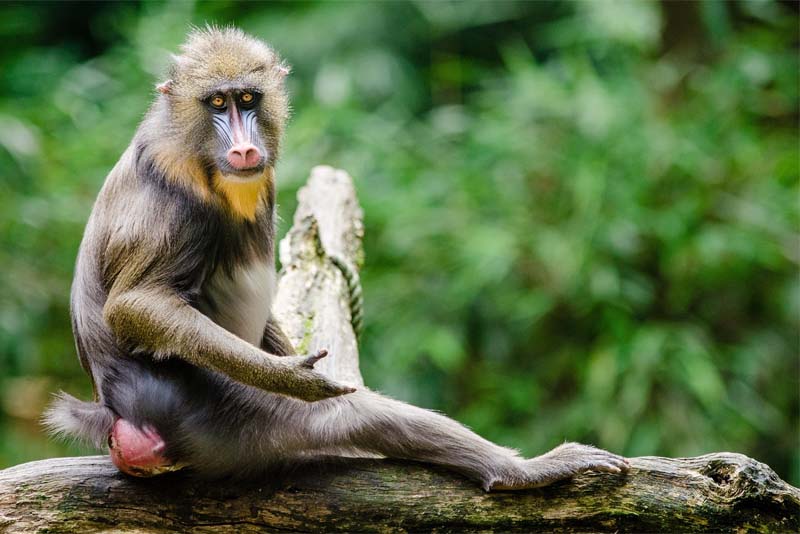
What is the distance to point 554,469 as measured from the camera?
3.00m

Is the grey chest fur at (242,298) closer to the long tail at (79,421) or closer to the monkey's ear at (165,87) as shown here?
the long tail at (79,421)

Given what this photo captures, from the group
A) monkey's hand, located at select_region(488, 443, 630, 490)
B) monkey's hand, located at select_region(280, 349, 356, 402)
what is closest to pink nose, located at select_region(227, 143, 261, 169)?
monkey's hand, located at select_region(280, 349, 356, 402)

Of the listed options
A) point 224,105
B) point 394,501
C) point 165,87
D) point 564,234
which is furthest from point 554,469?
point 564,234

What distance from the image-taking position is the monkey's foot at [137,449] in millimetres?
2965

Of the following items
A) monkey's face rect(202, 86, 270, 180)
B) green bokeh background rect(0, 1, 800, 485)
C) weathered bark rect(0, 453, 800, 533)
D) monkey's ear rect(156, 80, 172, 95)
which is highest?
green bokeh background rect(0, 1, 800, 485)

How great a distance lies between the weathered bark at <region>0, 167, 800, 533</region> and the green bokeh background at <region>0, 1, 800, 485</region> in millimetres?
4082

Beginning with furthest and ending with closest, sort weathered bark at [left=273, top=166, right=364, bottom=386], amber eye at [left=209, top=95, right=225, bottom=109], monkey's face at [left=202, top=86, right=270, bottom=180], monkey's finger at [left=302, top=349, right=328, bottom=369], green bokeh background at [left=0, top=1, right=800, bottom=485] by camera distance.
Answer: green bokeh background at [left=0, top=1, right=800, bottom=485], weathered bark at [left=273, top=166, right=364, bottom=386], amber eye at [left=209, top=95, right=225, bottom=109], monkey's face at [left=202, top=86, right=270, bottom=180], monkey's finger at [left=302, top=349, right=328, bottom=369]

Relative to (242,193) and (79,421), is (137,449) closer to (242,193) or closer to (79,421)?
(79,421)

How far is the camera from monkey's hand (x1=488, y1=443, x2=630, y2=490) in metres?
2.99

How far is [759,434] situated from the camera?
7.37m

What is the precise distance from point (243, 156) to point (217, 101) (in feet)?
0.87

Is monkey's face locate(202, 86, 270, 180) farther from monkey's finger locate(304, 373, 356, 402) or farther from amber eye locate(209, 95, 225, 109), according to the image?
monkey's finger locate(304, 373, 356, 402)

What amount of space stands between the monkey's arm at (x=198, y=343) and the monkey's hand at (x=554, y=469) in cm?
59

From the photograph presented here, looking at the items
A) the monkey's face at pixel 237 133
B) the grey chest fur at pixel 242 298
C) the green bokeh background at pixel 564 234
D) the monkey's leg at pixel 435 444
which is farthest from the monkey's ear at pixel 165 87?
the green bokeh background at pixel 564 234
